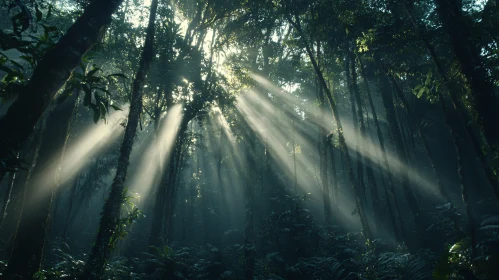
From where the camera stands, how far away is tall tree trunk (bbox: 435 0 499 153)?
6.00 m

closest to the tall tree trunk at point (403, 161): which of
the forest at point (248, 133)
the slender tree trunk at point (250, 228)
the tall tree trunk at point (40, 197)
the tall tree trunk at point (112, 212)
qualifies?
the forest at point (248, 133)

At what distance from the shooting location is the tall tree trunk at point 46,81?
249 centimetres

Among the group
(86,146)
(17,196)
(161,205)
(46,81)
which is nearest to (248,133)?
(161,205)

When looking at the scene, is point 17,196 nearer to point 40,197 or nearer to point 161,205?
point 161,205

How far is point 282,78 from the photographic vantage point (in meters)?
26.5

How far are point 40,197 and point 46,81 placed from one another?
6.45m

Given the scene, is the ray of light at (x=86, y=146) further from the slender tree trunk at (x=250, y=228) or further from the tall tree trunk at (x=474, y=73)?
the tall tree trunk at (x=474, y=73)

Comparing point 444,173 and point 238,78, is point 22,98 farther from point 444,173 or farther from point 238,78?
point 444,173

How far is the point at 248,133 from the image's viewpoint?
22.8 m

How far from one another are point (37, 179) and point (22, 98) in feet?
21.4

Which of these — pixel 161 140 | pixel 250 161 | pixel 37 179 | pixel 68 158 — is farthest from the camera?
pixel 68 158

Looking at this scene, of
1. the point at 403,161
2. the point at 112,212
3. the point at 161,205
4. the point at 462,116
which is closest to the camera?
the point at 112,212

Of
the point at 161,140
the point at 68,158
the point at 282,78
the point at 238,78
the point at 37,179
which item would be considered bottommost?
the point at 37,179

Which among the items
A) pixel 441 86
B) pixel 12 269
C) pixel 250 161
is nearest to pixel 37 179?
pixel 12 269
